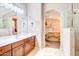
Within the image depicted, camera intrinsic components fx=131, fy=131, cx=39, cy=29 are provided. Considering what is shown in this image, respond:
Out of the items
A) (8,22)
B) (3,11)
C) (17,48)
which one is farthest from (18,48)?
(3,11)

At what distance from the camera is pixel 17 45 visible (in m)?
2.81

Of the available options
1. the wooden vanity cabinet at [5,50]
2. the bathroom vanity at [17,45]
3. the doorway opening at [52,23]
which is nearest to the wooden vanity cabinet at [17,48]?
the bathroom vanity at [17,45]

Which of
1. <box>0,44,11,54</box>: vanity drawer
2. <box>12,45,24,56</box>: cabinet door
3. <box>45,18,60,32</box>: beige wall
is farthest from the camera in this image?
<box>45,18,60,32</box>: beige wall

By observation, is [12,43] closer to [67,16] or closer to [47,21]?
[47,21]

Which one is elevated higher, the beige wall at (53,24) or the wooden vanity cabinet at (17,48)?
the beige wall at (53,24)

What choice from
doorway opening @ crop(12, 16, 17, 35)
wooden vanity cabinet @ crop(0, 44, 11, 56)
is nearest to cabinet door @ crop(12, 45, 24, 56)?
wooden vanity cabinet @ crop(0, 44, 11, 56)

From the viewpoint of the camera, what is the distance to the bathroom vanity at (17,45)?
2303 millimetres

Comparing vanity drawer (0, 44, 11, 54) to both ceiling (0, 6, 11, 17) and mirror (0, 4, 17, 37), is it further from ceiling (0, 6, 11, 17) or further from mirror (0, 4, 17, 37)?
ceiling (0, 6, 11, 17)

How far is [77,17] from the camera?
2.71 metres

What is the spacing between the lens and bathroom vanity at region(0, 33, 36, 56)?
2.30m

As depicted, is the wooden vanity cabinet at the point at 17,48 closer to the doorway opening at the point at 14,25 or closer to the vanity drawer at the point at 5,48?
the vanity drawer at the point at 5,48

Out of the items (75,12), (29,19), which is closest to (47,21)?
(29,19)

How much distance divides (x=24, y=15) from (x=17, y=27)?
12.3 inches

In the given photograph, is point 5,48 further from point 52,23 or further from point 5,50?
point 52,23
